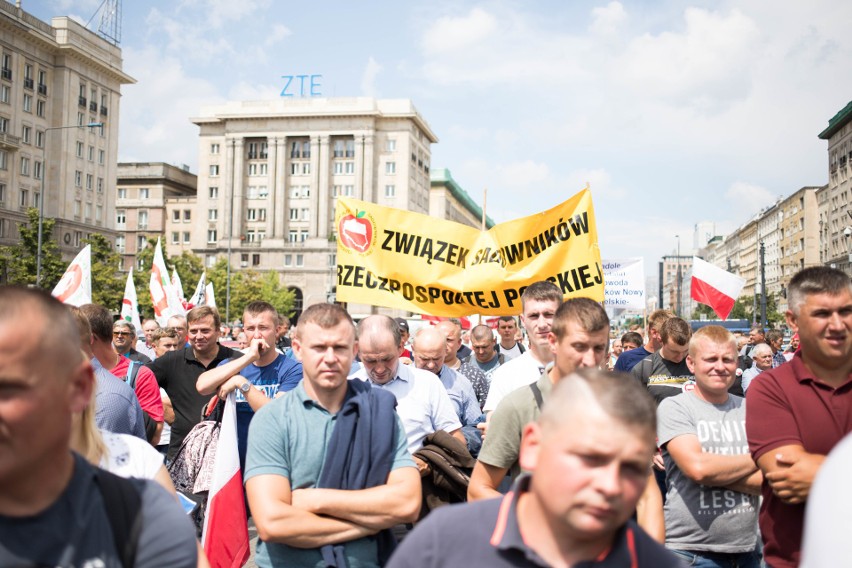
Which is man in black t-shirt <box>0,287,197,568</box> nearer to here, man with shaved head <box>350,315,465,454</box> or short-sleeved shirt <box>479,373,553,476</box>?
short-sleeved shirt <box>479,373,553,476</box>

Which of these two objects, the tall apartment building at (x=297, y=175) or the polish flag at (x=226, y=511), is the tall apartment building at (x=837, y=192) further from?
the polish flag at (x=226, y=511)

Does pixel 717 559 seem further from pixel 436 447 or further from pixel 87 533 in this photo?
pixel 87 533

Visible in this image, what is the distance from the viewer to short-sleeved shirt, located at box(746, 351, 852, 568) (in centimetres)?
309

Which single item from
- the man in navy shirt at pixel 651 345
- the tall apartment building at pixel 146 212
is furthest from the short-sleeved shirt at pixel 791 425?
the tall apartment building at pixel 146 212

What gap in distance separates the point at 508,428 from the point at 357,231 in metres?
5.60

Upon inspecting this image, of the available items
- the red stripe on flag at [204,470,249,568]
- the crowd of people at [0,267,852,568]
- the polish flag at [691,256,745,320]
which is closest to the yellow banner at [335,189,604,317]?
the crowd of people at [0,267,852,568]

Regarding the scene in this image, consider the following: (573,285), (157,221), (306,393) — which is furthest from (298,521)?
(157,221)

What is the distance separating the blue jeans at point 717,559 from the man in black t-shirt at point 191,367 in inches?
163

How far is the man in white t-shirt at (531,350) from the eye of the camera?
16.3 ft

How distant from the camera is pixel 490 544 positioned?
206 cm

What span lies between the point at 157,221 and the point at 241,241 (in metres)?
15.0

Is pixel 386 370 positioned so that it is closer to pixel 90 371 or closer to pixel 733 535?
pixel 733 535

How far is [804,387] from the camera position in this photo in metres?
3.18

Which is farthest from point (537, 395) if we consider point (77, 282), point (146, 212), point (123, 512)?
point (146, 212)
